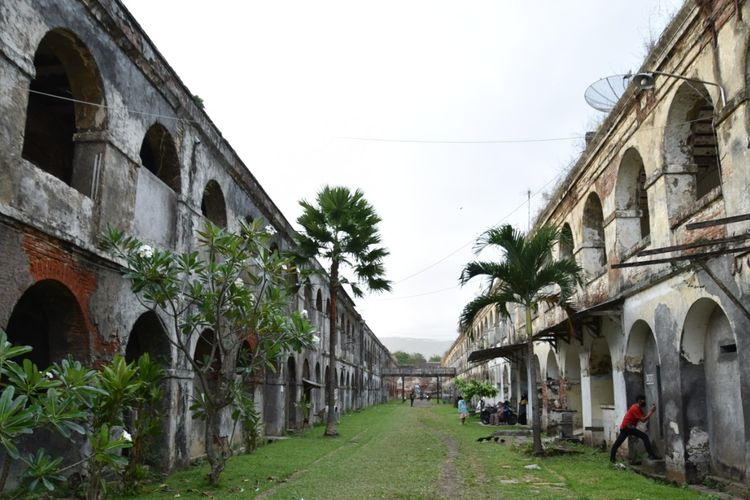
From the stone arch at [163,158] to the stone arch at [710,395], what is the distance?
932 cm

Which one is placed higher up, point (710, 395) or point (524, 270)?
point (524, 270)

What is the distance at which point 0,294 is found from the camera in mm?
7098

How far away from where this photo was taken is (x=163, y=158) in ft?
40.4

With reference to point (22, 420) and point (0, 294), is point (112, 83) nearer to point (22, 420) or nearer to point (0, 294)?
point (0, 294)

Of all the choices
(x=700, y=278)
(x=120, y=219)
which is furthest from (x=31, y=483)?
(x=700, y=278)

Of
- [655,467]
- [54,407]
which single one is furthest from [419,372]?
[54,407]

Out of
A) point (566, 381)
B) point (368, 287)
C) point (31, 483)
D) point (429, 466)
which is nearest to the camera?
point (31, 483)

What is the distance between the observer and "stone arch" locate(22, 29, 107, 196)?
29.9 ft

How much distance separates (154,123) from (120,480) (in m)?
5.78

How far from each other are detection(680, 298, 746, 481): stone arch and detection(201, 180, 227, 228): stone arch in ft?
32.3

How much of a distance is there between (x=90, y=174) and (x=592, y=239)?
39.8 ft

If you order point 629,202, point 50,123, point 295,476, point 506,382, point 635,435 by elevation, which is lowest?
point 295,476

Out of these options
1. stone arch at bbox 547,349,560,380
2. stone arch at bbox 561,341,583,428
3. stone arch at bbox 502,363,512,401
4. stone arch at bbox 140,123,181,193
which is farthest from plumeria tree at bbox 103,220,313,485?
stone arch at bbox 502,363,512,401

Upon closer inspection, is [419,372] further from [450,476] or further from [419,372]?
[450,476]
